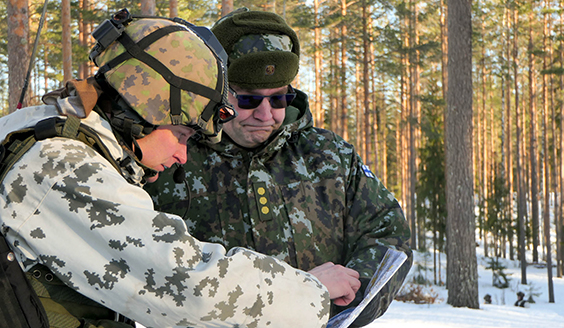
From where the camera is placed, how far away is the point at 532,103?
25.6m

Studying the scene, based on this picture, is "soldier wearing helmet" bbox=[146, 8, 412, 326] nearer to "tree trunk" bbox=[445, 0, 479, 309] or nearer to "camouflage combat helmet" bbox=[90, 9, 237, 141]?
"camouflage combat helmet" bbox=[90, 9, 237, 141]

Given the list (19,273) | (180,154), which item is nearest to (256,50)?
(180,154)

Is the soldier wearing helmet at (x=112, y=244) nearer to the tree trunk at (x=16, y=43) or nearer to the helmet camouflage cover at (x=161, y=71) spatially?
the helmet camouflage cover at (x=161, y=71)

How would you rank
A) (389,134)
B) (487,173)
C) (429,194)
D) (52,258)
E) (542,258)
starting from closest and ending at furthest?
(52,258) < (429,194) < (542,258) < (487,173) < (389,134)

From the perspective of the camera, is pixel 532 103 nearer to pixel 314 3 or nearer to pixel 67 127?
pixel 314 3

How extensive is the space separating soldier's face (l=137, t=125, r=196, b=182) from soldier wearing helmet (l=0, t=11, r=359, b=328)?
0.07m

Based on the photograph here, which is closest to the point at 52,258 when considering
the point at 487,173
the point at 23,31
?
the point at 23,31

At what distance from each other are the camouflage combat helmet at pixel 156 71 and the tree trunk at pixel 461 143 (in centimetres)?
1122

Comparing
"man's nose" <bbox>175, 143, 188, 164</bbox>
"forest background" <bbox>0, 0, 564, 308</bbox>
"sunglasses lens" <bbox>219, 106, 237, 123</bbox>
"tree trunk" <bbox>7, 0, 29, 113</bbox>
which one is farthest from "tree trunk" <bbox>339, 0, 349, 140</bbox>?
"man's nose" <bbox>175, 143, 188, 164</bbox>

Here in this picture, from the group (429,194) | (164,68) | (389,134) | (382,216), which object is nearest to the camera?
(164,68)

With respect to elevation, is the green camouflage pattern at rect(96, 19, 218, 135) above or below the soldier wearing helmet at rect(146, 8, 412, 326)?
above

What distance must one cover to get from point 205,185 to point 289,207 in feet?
1.20

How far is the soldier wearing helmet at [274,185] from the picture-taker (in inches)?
83.0

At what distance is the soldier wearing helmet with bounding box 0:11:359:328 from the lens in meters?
1.13
